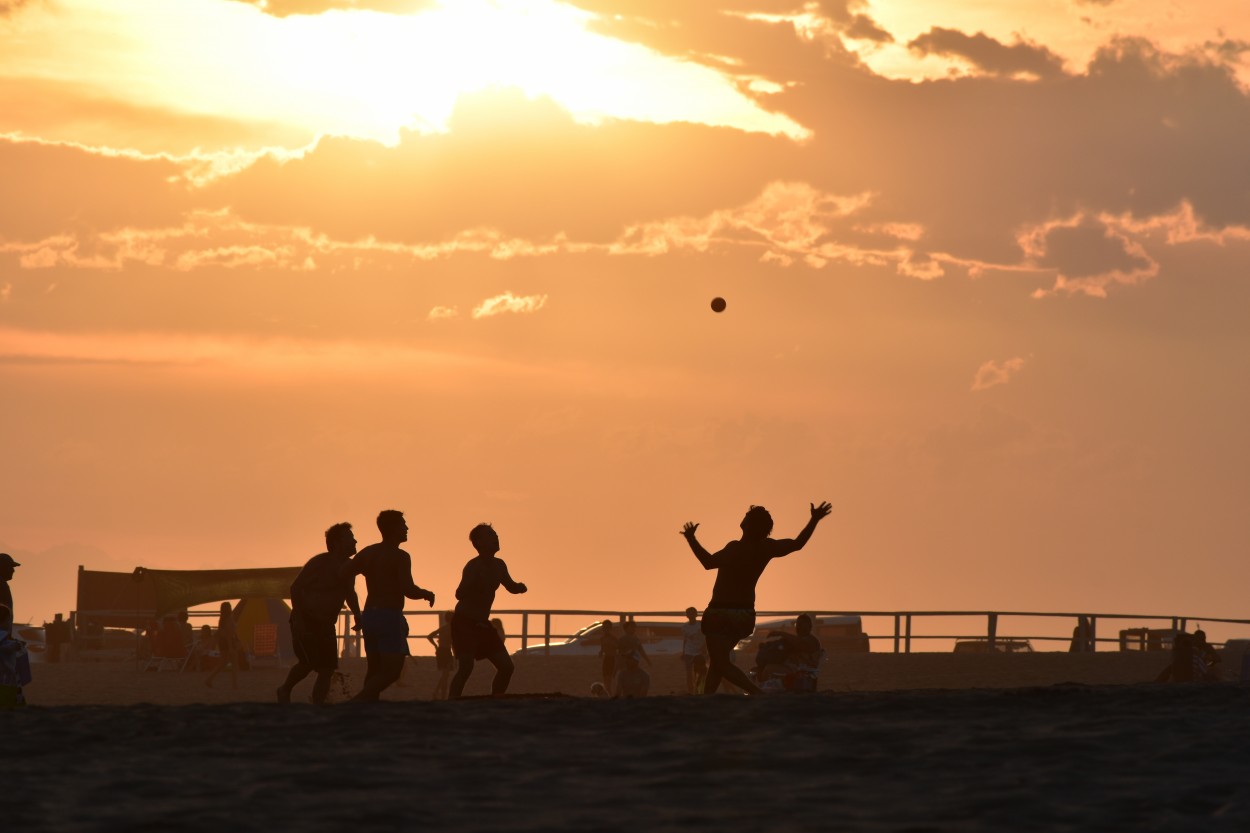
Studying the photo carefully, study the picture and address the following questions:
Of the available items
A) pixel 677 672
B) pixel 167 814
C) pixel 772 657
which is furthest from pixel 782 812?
pixel 677 672

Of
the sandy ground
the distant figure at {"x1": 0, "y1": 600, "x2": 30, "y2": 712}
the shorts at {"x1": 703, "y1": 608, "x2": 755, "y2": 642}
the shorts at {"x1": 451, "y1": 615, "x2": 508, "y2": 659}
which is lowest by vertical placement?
the sandy ground

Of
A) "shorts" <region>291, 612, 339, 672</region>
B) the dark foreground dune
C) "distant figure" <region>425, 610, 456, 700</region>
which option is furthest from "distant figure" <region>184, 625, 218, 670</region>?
the dark foreground dune

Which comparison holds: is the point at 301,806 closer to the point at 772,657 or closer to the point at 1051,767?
the point at 1051,767

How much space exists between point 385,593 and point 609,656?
10177 mm

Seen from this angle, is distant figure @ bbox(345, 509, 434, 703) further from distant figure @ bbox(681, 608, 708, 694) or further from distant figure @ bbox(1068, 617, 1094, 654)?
distant figure @ bbox(1068, 617, 1094, 654)

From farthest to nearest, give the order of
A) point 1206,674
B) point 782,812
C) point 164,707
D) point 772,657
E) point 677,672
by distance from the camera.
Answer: point 677,672 < point 1206,674 < point 772,657 < point 164,707 < point 782,812

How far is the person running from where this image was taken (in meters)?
15.2

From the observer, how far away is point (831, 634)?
43938 mm

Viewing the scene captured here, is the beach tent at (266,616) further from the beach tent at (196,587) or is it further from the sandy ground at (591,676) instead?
the sandy ground at (591,676)

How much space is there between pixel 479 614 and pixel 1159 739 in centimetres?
608

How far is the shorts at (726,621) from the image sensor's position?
15273mm

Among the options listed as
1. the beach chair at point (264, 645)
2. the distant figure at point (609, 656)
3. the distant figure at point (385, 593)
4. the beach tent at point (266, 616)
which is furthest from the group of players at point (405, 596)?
the beach tent at point (266, 616)

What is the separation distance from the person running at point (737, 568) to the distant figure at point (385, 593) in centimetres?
228

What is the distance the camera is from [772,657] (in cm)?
1700
